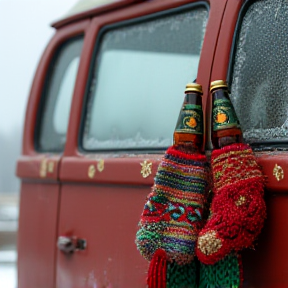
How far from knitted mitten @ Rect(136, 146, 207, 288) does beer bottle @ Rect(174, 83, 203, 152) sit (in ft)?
0.10

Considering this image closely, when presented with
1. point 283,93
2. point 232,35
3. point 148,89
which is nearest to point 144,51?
point 148,89

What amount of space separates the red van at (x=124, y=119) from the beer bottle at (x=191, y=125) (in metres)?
0.17

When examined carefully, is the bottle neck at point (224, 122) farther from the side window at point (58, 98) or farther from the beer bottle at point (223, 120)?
the side window at point (58, 98)

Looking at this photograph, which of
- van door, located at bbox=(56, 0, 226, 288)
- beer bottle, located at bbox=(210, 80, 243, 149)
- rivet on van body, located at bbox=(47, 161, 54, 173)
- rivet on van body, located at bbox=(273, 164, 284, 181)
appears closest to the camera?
rivet on van body, located at bbox=(273, 164, 284, 181)

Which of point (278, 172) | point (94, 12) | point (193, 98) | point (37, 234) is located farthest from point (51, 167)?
point (278, 172)

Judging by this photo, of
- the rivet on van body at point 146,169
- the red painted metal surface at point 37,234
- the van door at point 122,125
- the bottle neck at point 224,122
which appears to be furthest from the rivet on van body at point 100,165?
the bottle neck at point 224,122

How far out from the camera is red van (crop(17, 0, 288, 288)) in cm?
226

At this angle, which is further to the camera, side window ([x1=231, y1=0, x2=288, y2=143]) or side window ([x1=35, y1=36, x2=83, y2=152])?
side window ([x1=35, y1=36, x2=83, y2=152])

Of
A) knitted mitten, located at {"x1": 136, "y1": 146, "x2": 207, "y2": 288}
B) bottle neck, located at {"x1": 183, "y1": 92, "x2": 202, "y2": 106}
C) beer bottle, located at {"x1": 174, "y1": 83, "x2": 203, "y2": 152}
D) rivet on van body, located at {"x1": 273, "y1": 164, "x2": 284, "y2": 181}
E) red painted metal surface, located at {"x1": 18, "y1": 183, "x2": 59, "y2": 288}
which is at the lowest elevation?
red painted metal surface, located at {"x1": 18, "y1": 183, "x2": 59, "y2": 288}

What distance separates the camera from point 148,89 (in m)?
2.93

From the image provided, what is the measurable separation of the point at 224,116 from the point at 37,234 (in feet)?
5.28

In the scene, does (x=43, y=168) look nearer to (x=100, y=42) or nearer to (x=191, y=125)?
(x=100, y=42)

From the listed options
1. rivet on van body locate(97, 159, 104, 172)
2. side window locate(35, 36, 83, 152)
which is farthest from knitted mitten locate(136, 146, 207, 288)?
side window locate(35, 36, 83, 152)

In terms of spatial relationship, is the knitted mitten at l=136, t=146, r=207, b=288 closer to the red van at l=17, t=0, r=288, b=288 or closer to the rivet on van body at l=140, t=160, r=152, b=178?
the red van at l=17, t=0, r=288, b=288
